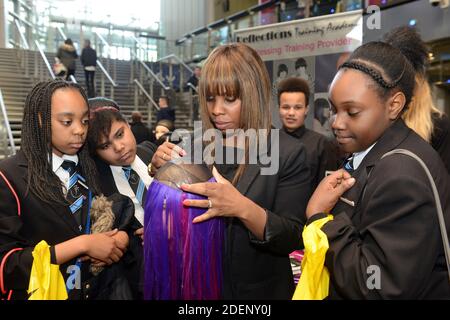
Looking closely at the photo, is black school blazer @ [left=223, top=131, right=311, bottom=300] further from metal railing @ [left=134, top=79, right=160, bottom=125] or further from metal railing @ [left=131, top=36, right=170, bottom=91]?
metal railing @ [left=131, top=36, right=170, bottom=91]

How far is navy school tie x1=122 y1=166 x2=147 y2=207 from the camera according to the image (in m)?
1.68

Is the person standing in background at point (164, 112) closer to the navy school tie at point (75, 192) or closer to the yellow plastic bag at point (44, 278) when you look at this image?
the navy school tie at point (75, 192)

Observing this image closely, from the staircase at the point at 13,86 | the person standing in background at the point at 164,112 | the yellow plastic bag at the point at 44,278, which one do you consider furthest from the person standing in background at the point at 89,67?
the yellow plastic bag at the point at 44,278

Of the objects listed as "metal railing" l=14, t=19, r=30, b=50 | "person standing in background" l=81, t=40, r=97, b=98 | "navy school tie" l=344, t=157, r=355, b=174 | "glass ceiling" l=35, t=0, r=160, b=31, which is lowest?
"navy school tie" l=344, t=157, r=355, b=174

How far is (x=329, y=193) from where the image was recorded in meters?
1.17

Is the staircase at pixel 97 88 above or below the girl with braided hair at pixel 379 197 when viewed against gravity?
above

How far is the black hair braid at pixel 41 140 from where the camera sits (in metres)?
1.32

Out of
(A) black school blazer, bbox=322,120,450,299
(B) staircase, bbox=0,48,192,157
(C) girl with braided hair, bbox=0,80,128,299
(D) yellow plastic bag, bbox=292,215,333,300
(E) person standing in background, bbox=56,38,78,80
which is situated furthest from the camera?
(E) person standing in background, bbox=56,38,78,80

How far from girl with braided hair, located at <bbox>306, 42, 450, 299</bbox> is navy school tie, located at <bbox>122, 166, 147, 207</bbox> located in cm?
78

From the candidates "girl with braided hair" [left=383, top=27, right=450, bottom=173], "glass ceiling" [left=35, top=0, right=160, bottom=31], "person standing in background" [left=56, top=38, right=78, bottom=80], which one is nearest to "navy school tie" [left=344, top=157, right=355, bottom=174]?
"girl with braided hair" [left=383, top=27, right=450, bottom=173]

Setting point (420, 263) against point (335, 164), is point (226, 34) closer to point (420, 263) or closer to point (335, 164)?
point (335, 164)

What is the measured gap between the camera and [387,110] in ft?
3.67

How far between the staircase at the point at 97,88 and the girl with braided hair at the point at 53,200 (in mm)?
6423

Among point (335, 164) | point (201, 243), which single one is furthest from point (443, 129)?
point (201, 243)
